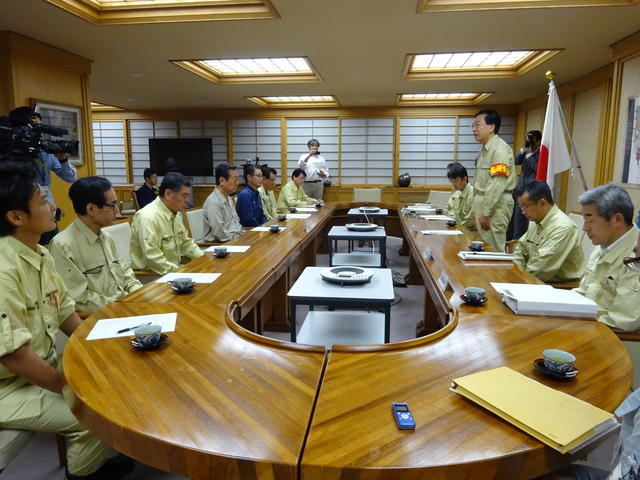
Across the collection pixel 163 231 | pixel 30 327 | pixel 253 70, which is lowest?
pixel 30 327

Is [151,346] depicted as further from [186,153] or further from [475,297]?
[186,153]

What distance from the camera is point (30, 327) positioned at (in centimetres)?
145

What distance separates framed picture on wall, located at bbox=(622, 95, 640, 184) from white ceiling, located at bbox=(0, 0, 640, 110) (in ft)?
2.21

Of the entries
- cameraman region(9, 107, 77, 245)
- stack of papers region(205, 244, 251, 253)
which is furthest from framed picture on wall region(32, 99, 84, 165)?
stack of papers region(205, 244, 251, 253)

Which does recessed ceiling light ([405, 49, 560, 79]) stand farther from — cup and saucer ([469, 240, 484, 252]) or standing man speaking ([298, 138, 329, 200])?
cup and saucer ([469, 240, 484, 252])

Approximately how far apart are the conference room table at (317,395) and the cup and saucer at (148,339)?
Answer: 3 centimetres

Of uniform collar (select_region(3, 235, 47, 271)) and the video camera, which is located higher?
the video camera

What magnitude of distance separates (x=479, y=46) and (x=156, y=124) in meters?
6.87

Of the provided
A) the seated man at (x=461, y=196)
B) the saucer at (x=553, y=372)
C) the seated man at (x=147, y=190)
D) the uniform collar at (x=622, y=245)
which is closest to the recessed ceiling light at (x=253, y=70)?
the seated man at (x=147, y=190)

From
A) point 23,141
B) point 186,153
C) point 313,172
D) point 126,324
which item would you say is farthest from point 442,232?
point 186,153

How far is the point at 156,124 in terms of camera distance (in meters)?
8.95

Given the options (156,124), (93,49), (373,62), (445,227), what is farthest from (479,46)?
(156,124)

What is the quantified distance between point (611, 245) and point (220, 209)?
10.1ft

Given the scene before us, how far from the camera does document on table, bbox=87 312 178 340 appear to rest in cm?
138
